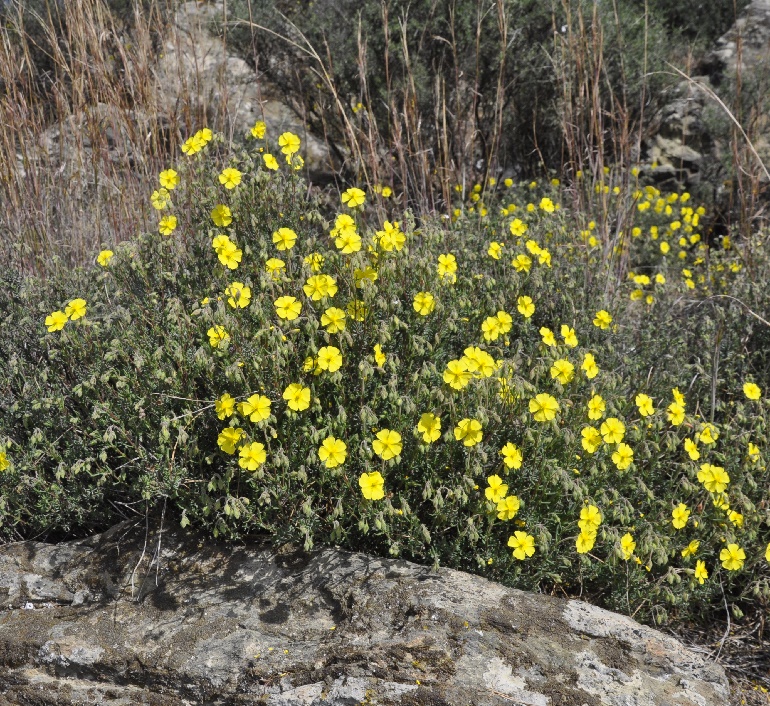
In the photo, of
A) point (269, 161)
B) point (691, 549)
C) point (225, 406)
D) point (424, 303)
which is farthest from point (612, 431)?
point (269, 161)

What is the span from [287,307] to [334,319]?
0.68 feet

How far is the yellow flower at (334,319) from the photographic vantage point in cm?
257

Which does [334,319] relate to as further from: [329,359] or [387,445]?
[387,445]

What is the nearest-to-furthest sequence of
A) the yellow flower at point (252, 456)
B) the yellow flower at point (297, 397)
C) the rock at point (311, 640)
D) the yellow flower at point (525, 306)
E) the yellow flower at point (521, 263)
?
the rock at point (311, 640) < the yellow flower at point (252, 456) < the yellow flower at point (297, 397) < the yellow flower at point (525, 306) < the yellow flower at point (521, 263)

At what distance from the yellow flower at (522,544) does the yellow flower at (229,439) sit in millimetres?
961

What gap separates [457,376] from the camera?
8.25ft

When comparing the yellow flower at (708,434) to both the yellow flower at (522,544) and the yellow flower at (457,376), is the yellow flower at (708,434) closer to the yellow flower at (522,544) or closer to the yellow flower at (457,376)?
the yellow flower at (522,544)

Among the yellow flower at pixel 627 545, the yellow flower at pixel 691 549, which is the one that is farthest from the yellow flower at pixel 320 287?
the yellow flower at pixel 691 549

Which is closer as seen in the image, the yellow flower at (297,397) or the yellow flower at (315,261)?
the yellow flower at (297,397)

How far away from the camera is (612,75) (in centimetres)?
648

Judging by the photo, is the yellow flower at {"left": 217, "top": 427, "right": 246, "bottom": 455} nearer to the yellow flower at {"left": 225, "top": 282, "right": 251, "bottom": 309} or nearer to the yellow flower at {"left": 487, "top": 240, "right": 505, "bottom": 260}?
the yellow flower at {"left": 225, "top": 282, "right": 251, "bottom": 309}

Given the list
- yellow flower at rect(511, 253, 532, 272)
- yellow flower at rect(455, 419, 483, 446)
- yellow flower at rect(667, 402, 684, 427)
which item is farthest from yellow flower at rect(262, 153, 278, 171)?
yellow flower at rect(667, 402, 684, 427)

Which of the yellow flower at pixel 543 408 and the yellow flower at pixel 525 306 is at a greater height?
the yellow flower at pixel 525 306

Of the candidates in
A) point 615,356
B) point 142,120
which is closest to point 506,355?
point 615,356
